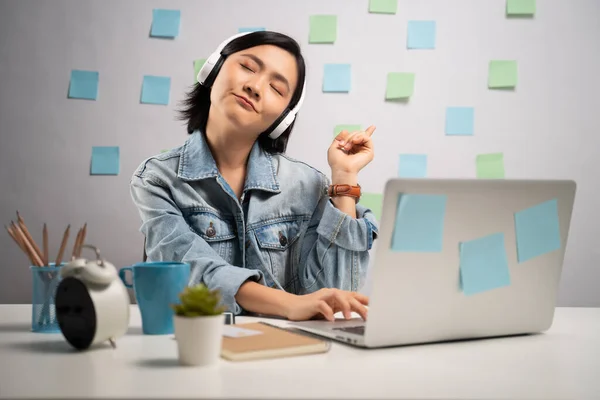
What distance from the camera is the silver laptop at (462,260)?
2.49 ft

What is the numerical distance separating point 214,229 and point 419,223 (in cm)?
71

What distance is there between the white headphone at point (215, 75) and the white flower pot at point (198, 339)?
35.6 inches

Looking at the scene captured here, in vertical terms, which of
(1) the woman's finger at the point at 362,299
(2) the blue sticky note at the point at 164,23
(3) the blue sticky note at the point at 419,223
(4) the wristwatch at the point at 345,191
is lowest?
(1) the woman's finger at the point at 362,299

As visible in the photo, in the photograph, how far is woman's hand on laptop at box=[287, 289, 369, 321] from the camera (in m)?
0.99

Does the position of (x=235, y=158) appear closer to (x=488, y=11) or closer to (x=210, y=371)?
(x=210, y=371)

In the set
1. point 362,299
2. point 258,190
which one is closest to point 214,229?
point 258,190

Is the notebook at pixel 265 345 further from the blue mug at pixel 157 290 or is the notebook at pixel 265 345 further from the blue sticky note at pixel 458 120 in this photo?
the blue sticky note at pixel 458 120

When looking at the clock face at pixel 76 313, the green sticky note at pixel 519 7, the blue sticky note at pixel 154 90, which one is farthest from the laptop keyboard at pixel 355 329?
the green sticky note at pixel 519 7

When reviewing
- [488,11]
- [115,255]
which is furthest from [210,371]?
[488,11]

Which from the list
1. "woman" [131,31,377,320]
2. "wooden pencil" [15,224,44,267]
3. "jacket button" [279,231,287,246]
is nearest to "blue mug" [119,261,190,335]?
"wooden pencil" [15,224,44,267]

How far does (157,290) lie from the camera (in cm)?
87

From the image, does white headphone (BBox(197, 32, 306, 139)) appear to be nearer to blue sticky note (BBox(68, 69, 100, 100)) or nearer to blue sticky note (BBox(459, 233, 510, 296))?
blue sticky note (BBox(459, 233, 510, 296))

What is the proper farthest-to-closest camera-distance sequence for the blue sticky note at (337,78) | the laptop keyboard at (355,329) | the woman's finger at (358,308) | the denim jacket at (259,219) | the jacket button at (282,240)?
the blue sticky note at (337,78) → the jacket button at (282,240) → the denim jacket at (259,219) → the woman's finger at (358,308) → the laptop keyboard at (355,329)

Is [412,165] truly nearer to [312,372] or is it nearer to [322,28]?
[322,28]
